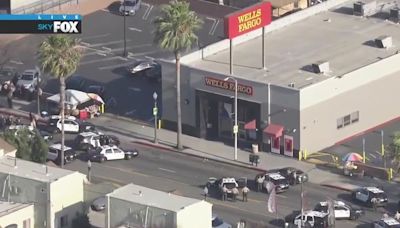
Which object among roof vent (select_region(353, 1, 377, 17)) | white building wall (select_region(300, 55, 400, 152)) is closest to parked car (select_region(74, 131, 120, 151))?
white building wall (select_region(300, 55, 400, 152))

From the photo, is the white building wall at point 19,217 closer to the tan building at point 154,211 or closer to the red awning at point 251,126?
the tan building at point 154,211

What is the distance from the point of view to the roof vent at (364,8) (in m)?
170

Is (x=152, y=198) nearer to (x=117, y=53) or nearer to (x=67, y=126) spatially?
(x=67, y=126)

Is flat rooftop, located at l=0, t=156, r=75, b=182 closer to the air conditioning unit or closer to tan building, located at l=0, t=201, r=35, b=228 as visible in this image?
tan building, located at l=0, t=201, r=35, b=228

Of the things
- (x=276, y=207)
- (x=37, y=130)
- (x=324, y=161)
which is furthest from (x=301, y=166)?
(x=37, y=130)

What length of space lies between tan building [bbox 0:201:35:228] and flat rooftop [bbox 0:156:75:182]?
2243 millimetres

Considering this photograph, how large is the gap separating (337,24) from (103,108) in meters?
23.1

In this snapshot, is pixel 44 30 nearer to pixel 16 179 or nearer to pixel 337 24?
pixel 16 179

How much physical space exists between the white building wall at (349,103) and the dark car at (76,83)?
25.4 meters

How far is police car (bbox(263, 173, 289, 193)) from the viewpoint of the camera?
142m

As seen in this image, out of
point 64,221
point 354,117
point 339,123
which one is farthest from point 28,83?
point 64,221

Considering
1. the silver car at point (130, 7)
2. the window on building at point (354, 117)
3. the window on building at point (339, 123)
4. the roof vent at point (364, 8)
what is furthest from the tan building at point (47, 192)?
the silver car at point (130, 7)

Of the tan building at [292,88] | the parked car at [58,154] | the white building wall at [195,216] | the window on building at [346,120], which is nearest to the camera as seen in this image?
the white building wall at [195,216]

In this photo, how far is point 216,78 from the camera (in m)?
154
